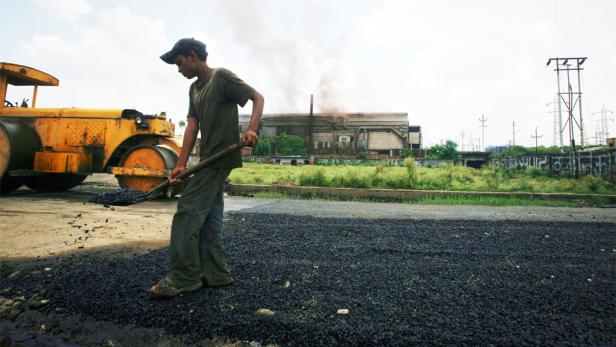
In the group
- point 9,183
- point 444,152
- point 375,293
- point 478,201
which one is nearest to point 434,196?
point 478,201

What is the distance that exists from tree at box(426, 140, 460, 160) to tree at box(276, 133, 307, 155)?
1552 centimetres

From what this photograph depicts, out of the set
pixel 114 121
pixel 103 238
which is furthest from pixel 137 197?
pixel 114 121

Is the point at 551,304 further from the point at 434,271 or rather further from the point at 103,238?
the point at 103,238

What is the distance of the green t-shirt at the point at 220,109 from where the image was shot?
7.97ft

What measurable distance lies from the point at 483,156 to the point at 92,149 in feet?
134

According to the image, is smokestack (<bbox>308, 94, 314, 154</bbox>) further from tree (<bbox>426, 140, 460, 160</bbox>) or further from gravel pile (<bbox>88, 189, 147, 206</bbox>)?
gravel pile (<bbox>88, 189, 147, 206</bbox>)

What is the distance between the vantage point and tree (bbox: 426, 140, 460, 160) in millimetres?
38456

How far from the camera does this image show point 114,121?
303 inches

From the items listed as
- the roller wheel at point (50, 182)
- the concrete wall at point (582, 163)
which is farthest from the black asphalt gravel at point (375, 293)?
the concrete wall at point (582, 163)

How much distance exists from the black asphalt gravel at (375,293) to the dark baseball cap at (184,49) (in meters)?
1.63

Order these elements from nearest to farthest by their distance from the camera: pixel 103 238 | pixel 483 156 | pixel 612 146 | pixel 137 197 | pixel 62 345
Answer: pixel 62 345, pixel 137 197, pixel 103 238, pixel 612 146, pixel 483 156

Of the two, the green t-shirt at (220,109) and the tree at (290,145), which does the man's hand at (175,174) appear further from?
the tree at (290,145)

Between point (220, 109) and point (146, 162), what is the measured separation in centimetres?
563

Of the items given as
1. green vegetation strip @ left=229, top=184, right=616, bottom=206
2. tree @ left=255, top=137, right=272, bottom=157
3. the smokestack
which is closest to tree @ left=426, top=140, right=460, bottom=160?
the smokestack
